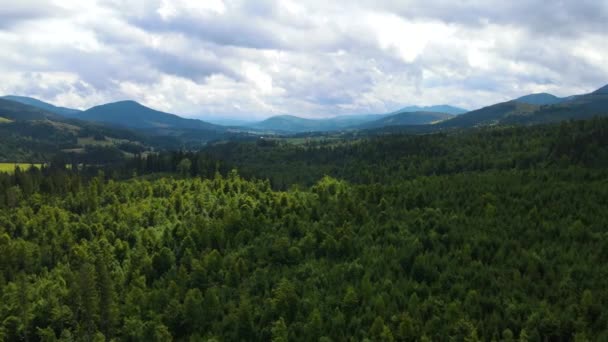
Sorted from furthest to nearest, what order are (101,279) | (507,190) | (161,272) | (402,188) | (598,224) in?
(402,188) < (507,190) < (161,272) < (598,224) < (101,279)

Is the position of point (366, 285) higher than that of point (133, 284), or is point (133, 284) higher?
point (366, 285)

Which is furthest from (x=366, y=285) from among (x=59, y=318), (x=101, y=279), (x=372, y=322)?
(x=59, y=318)

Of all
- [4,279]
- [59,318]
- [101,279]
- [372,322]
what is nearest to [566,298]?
[372,322]

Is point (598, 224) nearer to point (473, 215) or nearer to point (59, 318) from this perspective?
point (473, 215)

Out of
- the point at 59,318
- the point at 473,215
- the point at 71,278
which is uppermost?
the point at 473,215

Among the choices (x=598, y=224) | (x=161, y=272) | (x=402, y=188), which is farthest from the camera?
(x=402, y=188)

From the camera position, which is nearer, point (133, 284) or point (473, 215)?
point (133, 284)

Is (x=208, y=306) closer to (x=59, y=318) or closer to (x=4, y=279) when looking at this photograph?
(x=59, y=318)
